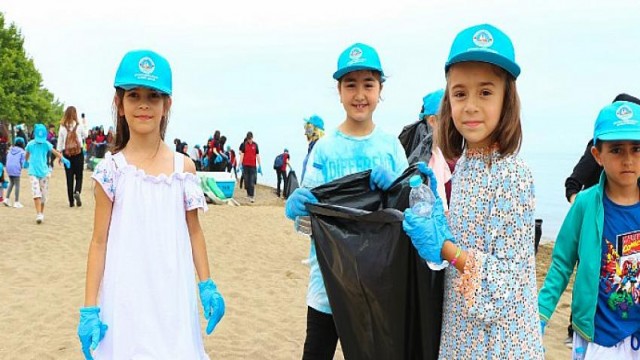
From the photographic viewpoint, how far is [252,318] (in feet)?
16.4

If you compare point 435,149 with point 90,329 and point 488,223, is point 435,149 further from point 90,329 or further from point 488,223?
point 90,329

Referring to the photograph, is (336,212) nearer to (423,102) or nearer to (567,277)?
(567,277)

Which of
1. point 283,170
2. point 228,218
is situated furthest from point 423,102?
point 283,170

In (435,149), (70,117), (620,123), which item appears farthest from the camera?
(70,117)

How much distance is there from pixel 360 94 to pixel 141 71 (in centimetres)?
92

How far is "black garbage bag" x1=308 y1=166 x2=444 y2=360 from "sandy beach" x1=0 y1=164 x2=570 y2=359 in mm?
Result: 2310

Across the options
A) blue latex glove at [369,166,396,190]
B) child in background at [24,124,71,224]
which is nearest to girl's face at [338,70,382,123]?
blue latex glove at [369,166,396,190]

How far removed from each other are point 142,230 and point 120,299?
0.27 metres

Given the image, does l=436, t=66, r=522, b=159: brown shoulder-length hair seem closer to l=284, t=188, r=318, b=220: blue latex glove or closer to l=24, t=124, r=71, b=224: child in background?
l=284, t=188, r=318, b=220: blue latex glove

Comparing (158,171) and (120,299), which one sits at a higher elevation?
(158,171)

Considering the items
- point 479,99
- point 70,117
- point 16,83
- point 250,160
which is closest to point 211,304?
point 479,99

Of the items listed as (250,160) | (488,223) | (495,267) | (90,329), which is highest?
(250,160)

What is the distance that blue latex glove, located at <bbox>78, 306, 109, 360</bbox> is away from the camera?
1.92m

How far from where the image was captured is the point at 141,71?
2.05 metres
